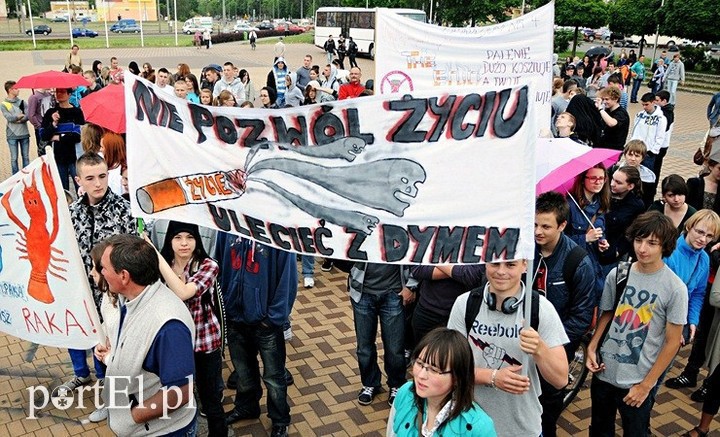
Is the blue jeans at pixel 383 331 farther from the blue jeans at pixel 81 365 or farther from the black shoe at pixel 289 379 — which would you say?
the blue jeans at pixel 81 365

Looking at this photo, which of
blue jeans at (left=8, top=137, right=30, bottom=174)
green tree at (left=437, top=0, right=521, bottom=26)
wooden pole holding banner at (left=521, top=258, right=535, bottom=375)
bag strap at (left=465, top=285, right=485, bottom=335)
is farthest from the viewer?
green tree at (left=437, top=0, right=521, bottom=26)

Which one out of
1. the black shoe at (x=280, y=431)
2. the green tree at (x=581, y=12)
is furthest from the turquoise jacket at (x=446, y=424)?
the green tree at (x=581, y=12)

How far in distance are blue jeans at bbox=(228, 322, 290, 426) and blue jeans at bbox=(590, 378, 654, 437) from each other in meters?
2.04

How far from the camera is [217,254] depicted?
14.3 feet

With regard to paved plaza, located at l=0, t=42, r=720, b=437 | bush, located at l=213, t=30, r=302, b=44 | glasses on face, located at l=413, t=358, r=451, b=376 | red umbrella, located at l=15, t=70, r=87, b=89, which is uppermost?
bush, located at l=213, t=30, r=302, b=44

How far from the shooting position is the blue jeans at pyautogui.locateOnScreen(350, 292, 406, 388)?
4.67 m

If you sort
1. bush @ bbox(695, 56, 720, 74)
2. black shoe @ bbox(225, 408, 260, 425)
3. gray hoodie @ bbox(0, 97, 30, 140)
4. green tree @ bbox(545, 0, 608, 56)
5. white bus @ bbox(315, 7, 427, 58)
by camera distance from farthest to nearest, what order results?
green tree @ bbox(545, 0, 608, 56), white bus @ bbox(315, 7, 427, 58), bush @ bbox(695, 56, 720, 74), gray hoodie @ bbox(0, 97, 30, 140), black shoe @ bbox(225, 408, 260, 425)

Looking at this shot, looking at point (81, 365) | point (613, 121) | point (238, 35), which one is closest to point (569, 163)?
point (81, 365)

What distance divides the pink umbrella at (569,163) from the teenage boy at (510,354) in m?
1.29

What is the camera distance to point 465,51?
4.73m

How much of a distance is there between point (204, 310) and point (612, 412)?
103 inches

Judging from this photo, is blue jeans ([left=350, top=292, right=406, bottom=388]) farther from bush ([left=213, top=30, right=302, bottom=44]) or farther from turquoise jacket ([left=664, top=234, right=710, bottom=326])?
bush ([left=213, top=30, right=302, bottom=44])

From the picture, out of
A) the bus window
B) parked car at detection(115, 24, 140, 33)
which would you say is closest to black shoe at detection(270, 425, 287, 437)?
the bus window

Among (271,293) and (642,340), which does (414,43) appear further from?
(642,340)
